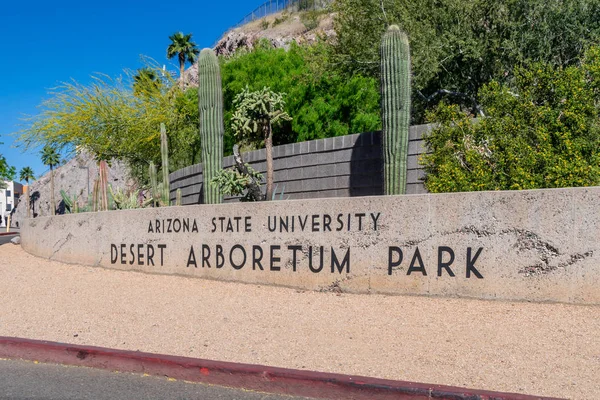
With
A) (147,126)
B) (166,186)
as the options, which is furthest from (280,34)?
(166,186)

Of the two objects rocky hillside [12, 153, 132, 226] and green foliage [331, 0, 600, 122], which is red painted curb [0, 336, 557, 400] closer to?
green foliage [331, 0, 600, 122]

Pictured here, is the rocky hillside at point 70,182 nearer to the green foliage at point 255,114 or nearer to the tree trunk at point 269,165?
the green foliage at point 255,114

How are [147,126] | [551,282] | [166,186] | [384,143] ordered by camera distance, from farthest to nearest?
[147,126] → [166,186] → [384,143] → [551,282]

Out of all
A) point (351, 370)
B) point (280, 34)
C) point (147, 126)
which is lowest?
point (351, 370)

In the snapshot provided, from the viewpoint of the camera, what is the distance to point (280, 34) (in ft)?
222

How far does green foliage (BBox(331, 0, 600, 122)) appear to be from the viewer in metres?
20.3

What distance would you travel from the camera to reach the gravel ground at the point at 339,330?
5797 millimetres

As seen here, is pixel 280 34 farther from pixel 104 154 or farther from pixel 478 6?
pixel 478 6

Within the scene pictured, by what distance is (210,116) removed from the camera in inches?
588

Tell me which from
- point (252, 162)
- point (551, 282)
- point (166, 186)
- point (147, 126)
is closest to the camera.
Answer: point (551, 282)

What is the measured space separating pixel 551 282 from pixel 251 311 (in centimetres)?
391

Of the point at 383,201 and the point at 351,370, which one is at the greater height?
the point at 383,201

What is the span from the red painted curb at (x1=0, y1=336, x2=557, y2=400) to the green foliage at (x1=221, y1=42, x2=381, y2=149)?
15863mm

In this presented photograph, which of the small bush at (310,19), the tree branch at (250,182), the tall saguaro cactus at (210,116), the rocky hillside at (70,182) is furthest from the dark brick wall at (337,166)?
the small bush at (310,19)
